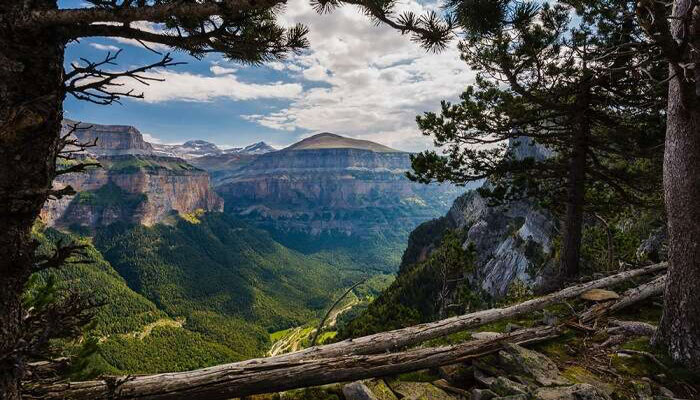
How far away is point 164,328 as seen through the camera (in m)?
142

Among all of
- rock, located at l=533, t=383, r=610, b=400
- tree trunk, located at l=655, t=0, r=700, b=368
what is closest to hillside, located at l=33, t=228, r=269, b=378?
rock, located at l=533, t=383, r=610, b=400

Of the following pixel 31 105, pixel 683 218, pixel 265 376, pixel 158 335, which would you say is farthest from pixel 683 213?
pixel 158 335

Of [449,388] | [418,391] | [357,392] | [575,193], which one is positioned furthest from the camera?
[575,193]

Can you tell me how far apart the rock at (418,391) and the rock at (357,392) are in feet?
1.80

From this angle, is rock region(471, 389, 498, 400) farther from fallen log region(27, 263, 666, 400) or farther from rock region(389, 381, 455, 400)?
fallen log region(27, 263, 666, 400)

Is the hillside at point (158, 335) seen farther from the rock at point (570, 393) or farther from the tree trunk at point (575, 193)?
the rock at point (570, 393)

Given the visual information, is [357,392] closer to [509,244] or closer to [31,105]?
[31,105]

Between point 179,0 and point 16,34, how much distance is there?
4.79 ft

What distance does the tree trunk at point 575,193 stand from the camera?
514 inches

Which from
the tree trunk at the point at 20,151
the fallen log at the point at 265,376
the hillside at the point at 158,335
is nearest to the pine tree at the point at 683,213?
the fallen log at the point at 265,376

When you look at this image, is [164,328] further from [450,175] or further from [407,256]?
[450,175]

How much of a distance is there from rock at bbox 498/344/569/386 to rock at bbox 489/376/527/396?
87 cm

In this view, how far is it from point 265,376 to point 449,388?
2.99 meters

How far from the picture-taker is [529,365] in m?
6.11
